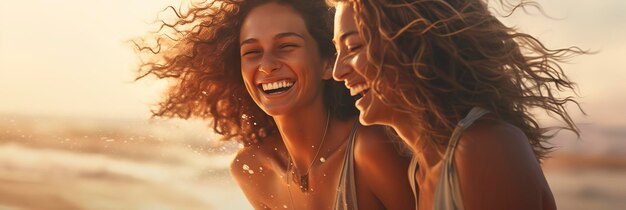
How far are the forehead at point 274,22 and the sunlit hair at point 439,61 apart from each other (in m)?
1.26

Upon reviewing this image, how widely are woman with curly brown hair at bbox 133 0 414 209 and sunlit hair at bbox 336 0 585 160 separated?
107cm

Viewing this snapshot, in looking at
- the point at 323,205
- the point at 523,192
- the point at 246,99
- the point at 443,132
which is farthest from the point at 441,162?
the point at 246,99

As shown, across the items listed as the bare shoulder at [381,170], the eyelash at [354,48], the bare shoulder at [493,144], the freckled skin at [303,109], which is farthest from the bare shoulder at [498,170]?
the freckled skin at [303,109]

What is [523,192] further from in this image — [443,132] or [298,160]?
[298,160]

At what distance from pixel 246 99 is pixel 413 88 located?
80.7 inches

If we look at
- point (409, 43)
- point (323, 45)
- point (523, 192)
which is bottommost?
point (523, 192)

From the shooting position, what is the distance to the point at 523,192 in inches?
141

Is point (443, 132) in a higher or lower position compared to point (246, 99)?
lower

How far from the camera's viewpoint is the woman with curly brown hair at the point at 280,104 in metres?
5.00

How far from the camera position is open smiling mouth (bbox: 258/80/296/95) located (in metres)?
5.15

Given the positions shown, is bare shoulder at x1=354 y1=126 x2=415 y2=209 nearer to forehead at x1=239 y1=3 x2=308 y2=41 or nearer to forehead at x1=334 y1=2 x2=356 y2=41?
forehead at x1=239 y1=3 x2=308 y2=41

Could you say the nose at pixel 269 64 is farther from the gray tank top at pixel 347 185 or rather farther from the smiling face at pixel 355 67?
the smiling face at pixel 355 67

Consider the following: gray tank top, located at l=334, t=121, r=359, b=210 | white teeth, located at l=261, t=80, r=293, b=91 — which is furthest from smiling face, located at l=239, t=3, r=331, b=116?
gray tank top, located at l=334, t=121, r=359, b=210

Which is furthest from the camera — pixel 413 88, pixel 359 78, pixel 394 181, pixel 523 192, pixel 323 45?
pixel 323 45
